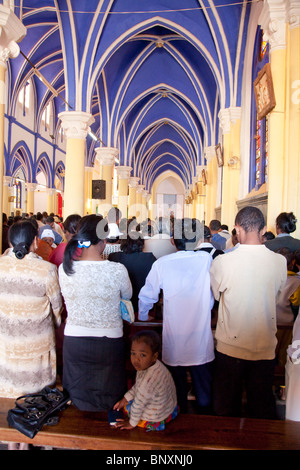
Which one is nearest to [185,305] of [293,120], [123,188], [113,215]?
[113,215]

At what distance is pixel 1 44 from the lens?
539 cm

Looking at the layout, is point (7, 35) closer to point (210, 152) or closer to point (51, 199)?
point (210, 152)

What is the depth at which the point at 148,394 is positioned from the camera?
6.79 feet

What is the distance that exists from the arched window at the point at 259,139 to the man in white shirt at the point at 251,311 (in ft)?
21.0

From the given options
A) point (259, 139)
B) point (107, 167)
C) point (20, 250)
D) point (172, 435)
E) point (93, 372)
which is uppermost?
point (107, 167)

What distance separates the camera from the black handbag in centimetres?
199

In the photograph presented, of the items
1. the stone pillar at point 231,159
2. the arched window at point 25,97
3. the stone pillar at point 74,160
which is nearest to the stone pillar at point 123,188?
the arched window at point 25,97

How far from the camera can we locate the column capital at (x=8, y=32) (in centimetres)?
518

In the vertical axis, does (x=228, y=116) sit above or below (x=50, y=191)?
Answer: above

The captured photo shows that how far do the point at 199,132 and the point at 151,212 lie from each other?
61.2 ft

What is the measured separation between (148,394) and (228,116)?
31.6ft

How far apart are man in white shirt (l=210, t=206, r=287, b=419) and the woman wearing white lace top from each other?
67cm

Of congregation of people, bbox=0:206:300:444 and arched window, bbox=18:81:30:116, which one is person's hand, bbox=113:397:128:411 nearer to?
congregation of people, bbox=0:206:300:444

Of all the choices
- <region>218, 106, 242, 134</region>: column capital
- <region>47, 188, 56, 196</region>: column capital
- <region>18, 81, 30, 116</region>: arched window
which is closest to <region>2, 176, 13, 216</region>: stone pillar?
<region>18, 81, 30, 116</region>: arched window
